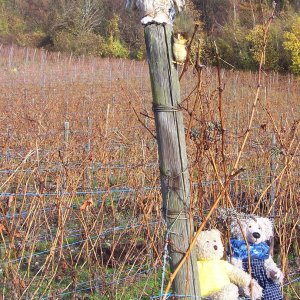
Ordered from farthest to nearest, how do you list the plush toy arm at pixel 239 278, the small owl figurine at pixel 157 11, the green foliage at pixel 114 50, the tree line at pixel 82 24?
the green foliage at pixel 114 50
the tree line at pixel 82 24
the plush toy arm at pixel 239 278
the small owl figurine at pixel 157 11

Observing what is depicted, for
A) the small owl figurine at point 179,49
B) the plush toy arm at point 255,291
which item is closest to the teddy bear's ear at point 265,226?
the plush toy arm at point 255,291

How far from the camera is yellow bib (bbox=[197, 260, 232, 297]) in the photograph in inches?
74.3

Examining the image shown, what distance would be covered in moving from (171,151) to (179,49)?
0.28 m

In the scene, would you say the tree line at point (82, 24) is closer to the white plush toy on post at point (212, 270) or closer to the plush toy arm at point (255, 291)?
the plush toy arm at point (255, 291)

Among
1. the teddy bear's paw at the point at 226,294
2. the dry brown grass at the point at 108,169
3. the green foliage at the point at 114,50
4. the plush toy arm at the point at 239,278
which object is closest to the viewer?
the teddy bear's paw at the point at 226,294

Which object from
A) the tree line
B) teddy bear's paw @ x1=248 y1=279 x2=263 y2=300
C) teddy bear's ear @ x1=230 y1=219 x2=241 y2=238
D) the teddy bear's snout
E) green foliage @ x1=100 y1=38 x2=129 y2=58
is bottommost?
teddy bear's paw @ x1=248 y1=279 x2=263 y2=300

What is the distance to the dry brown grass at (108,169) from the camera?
2559mm

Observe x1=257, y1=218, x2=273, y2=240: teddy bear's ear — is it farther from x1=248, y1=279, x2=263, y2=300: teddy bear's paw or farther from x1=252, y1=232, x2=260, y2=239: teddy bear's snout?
x1=248, y1=279, x2=263, y2=300: teddy bear's paw

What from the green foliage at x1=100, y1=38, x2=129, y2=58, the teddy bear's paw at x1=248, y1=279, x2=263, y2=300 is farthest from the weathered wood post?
the green foliage at x1=100, y1=38, x2=129, y2=58

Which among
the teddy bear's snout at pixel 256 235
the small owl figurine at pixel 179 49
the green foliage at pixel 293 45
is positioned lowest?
the teddy bear's snout at pixel 256 235

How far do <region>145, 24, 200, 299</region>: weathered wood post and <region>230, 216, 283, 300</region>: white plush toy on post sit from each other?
797mm

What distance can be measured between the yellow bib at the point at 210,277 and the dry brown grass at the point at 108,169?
18 centimetres

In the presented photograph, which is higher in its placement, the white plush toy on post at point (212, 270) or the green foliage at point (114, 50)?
the green foliage at point (114, 50)

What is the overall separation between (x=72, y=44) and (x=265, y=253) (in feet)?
79.0
